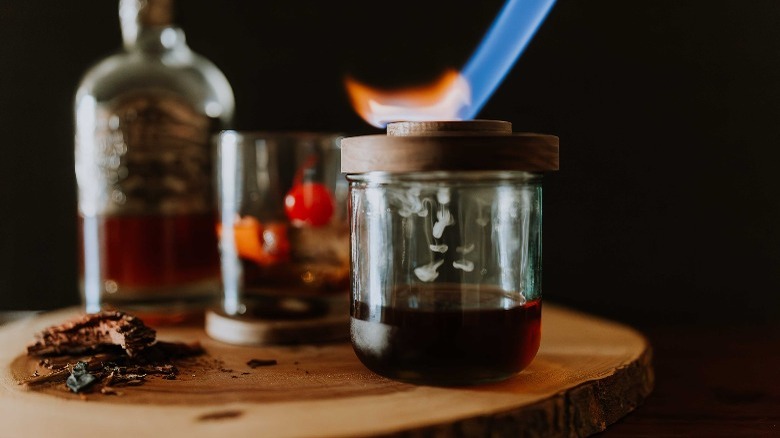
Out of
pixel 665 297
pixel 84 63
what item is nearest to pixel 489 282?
pixel 665 297

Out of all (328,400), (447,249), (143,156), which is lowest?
(328,400)

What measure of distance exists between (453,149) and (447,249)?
4.1 inches

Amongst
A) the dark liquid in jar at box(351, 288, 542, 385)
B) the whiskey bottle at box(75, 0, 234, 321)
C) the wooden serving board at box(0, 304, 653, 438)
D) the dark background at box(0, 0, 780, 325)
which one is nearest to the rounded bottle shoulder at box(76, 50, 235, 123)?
the whiskey bottle at box(75, 0, 234, 321)

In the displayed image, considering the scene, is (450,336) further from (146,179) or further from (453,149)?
(146,179)

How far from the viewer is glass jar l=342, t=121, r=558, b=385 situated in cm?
66

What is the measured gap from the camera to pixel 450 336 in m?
0.66

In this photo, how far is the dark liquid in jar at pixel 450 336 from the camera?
66 centimetres

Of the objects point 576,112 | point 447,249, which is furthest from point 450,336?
point 576,112

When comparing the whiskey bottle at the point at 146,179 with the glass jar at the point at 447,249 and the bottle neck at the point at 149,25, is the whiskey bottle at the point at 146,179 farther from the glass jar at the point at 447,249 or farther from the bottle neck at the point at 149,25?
the glass jar at the point at 447,249

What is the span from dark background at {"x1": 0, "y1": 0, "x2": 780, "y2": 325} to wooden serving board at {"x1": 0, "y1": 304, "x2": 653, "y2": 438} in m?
0.45

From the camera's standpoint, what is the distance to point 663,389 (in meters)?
0.83

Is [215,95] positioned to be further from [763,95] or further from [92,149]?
[763,95]

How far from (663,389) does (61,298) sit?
3.22ft

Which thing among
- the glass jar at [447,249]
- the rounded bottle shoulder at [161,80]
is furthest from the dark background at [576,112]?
the glass jar at [447,249]
